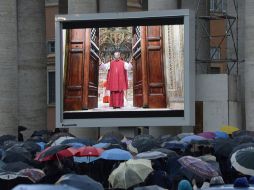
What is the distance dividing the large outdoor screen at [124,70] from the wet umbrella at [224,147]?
961 centimetres

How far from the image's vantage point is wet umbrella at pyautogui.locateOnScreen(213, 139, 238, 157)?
24620mm

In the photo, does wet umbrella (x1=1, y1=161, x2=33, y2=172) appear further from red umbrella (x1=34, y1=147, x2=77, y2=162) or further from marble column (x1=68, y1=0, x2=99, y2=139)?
marble column (x1=68, y1=0, x2=99, y2=139)

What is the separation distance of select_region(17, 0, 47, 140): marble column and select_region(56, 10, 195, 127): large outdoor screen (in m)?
7.83

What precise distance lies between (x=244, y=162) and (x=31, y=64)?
24.1 metres

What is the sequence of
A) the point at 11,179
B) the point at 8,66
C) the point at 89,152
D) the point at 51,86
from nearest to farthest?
the point at 11,179
the point at 89,152
the point at 8,66
the point at 51,86

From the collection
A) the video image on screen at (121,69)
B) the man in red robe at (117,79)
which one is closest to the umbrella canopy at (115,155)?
the video image on screen at (121,69)

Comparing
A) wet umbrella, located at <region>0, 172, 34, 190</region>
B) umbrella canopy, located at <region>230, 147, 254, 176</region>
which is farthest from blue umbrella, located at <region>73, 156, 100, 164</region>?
wet umbrella, located at <region>0, 172, 34, 190</region>

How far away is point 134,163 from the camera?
20.5 metres

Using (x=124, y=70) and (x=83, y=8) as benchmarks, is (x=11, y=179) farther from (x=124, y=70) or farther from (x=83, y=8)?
(x=83, y=8)

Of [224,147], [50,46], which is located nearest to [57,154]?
[224,147]

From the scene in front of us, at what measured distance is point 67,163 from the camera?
23734 millimetres

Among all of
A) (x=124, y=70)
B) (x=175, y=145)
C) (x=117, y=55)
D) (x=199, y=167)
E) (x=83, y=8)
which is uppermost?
(x=83, y=8)

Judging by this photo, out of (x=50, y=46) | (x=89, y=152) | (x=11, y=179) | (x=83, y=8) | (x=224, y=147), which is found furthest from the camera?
(x=50, y=46)

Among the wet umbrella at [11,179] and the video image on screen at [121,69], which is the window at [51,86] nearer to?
the video image on screen at [121,69]
